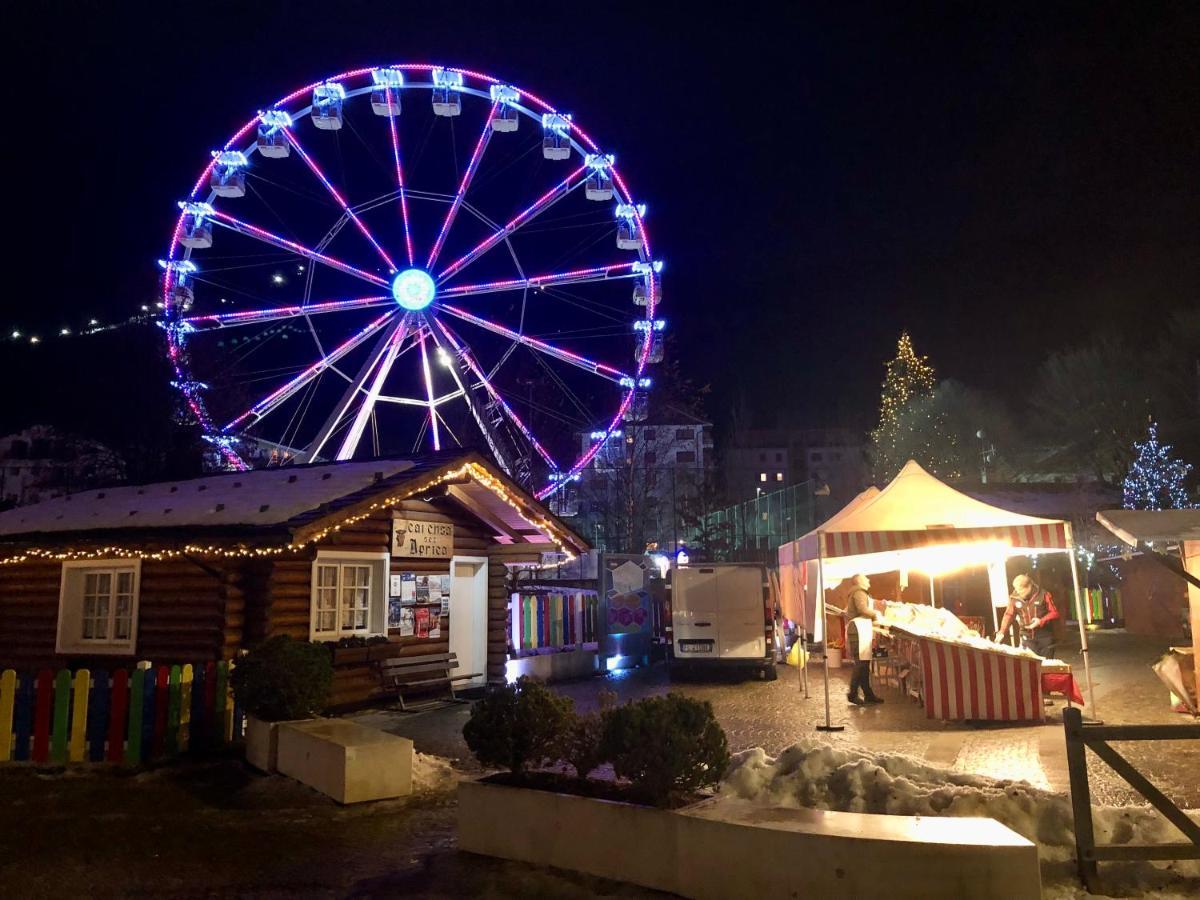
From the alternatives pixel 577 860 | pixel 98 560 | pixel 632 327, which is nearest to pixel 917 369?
pixel 632 327

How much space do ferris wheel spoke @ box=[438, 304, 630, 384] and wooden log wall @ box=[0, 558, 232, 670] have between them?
11628 mm

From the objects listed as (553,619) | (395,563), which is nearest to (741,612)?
(553,619)

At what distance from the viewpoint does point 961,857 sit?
4.60m

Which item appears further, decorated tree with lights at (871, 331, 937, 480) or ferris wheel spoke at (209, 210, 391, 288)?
decorated tree with lights at (871, 331, 937, 480)

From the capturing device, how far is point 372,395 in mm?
21906

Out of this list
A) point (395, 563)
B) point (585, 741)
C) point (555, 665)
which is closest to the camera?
point (585, 741)

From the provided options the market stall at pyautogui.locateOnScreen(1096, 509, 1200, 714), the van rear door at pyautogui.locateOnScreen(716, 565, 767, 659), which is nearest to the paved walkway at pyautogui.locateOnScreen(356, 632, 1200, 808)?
the market stall at pyautogui.locateOnScreen(1096, 509, 1200, 714)

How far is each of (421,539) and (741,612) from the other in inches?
258

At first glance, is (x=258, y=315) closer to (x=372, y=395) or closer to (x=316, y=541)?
(x=372, y=395)

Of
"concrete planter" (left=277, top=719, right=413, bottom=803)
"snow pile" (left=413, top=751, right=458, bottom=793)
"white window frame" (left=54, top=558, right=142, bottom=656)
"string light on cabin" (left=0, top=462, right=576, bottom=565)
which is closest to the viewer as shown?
"concrete planter" (left=277, top=719, right=413, bottom=803)

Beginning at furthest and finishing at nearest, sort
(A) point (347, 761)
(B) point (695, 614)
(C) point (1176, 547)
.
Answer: (B) point (695, 614) → (C) point (1176, 547) → (A) point (347, 761)

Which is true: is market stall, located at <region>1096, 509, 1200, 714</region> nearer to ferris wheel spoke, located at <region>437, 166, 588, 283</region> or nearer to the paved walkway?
the paved walkway

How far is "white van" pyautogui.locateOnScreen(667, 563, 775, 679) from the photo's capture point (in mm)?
17562

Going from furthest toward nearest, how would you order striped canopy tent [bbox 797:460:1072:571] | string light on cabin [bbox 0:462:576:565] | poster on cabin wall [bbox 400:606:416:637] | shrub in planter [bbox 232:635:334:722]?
poster on cabin wall [bbox 400:606:416:637] < striped canopy tent [bbox 797:460:1072:571] < string light on cabin [bbox 0:462:576:565] < shrub in planter [bbox 232:635:334:722]
